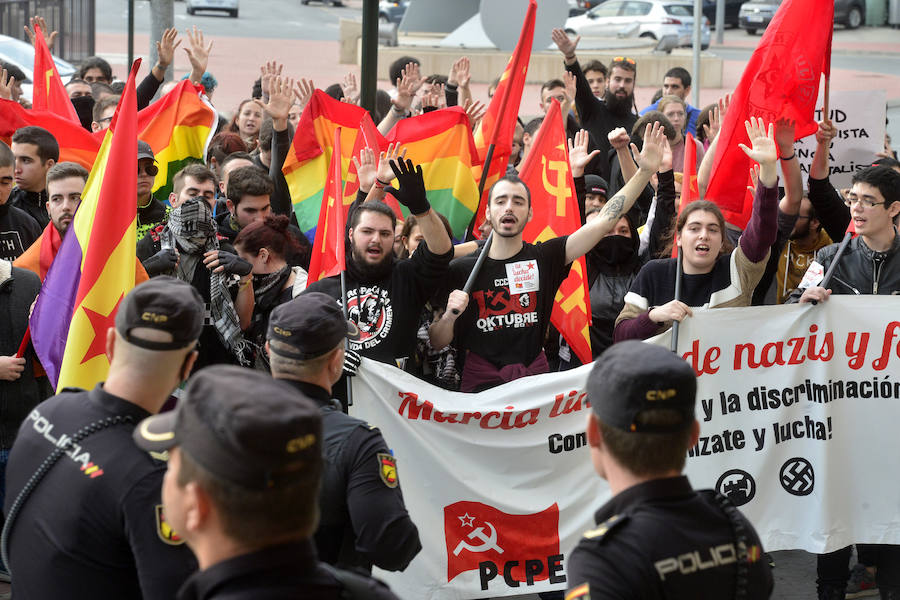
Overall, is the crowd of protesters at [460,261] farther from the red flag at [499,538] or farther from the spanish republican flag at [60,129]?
the spanish republican flag at [60,129]

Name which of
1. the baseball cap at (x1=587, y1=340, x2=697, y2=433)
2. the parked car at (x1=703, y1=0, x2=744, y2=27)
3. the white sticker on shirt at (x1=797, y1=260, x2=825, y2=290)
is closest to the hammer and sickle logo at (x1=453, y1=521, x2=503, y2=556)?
the white sticker on shirt at (x1=797, y1=260, x2=825, y2=290)

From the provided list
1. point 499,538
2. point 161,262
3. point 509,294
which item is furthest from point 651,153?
point 161,262

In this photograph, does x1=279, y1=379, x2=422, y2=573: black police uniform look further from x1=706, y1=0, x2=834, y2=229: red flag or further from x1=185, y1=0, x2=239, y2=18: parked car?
x1=185, y1=0, x2=239, y2=18: parked car

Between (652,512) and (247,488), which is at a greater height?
(247,488)

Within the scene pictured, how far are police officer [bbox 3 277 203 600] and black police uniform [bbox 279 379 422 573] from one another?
62 centimetres

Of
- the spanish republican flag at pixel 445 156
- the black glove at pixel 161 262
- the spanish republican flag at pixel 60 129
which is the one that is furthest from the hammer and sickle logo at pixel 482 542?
the spanish republican flag at pixel 60 129

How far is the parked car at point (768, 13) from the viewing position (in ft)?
121

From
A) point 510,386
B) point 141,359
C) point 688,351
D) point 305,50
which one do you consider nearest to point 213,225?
point 510,386

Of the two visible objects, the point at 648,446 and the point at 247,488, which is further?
the point at 648,446

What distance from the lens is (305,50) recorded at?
3272 centimetres

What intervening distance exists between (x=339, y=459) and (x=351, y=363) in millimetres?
1541

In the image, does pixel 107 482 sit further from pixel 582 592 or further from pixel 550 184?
pixel 550 184

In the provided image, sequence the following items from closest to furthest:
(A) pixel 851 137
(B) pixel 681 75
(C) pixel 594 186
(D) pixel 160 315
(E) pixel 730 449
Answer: (D) pixel 160 315 < (E) pixel 730 449 < (A) pixel 851 137 < (C) pixel 594 186 < (B) pixel 681 75

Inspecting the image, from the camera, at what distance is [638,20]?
34.0 metres
